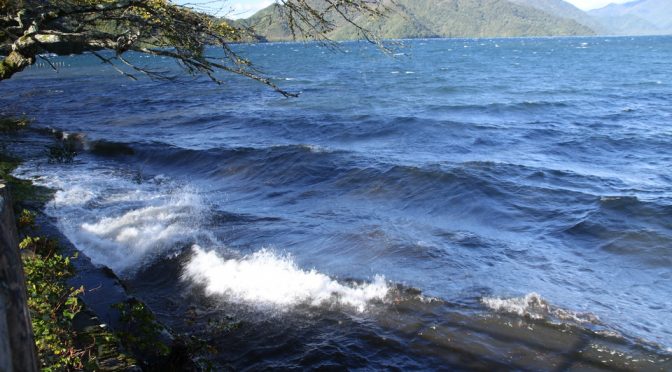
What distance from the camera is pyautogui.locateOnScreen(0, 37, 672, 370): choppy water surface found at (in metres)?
8.00

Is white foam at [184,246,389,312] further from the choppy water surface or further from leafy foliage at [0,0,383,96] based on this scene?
leafy foliage at [0,0,383,96]

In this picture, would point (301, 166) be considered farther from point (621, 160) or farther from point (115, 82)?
point (115, 82)

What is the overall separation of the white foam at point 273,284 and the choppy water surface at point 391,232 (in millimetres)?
41

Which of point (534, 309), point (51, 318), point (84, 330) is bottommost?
point (534, 309)

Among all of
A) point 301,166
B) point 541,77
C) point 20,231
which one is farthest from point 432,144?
point 541,77

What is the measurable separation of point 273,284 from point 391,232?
392cm

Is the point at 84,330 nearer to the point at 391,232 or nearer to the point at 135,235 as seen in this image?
the point at 135,235

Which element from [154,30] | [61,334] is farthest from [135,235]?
[154,30]

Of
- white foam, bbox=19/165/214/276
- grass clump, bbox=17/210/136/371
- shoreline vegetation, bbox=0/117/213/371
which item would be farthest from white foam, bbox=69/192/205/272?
grass clump, bbox=17/210/136/371

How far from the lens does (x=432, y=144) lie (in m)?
22.9

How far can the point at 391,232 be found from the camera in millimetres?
12617

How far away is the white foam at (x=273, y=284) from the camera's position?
9.13 meters

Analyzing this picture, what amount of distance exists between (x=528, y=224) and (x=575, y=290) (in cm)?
402

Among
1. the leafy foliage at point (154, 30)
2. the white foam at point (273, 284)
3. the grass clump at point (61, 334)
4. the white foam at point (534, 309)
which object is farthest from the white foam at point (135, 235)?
the white foam at point (534, 309)
